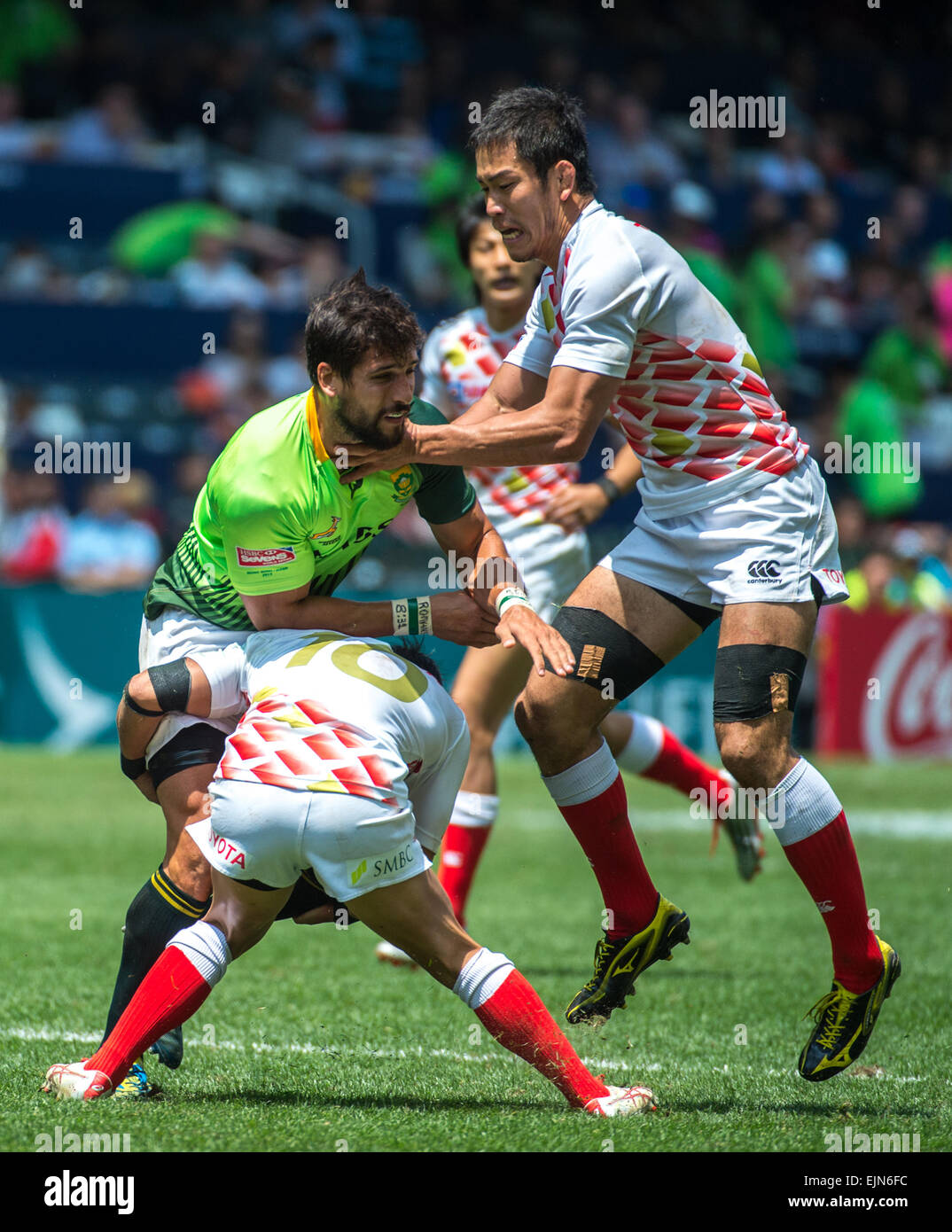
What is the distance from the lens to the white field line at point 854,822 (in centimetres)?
921

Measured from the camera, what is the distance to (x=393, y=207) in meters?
14.9

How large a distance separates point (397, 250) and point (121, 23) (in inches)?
179

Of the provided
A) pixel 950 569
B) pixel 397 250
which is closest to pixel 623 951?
pixel 950 569

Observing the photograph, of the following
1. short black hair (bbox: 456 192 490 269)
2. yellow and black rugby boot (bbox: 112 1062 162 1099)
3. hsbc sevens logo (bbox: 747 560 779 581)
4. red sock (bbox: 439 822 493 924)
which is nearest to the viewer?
yellow and black rugby boot (bbox: 112 1062 162 1099)

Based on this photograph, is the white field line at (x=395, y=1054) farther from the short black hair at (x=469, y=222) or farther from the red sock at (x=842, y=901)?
the short black hair at (x=469, y=222)

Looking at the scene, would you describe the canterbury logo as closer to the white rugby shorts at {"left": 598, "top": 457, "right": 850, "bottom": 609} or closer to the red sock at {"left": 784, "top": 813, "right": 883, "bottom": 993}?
the white rugby shorts at {"left": 598, "top": 457, "right": 850, "bottom": 609}

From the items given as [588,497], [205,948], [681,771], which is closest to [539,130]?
[588,497]

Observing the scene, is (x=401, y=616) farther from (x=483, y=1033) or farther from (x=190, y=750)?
(x=483, y=1033)

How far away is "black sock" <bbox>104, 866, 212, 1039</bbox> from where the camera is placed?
12.9 feet

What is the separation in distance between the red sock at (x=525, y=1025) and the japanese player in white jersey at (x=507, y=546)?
90.8 inches

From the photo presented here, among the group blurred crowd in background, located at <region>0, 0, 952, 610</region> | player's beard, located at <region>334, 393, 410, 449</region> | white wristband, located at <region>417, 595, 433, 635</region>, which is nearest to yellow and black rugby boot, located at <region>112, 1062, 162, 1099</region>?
white wristband, located at <region>417, 595, 433, 635</region>

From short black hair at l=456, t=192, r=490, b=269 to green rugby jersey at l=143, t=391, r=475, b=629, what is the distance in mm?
2212

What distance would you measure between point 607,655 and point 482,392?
225 cm
